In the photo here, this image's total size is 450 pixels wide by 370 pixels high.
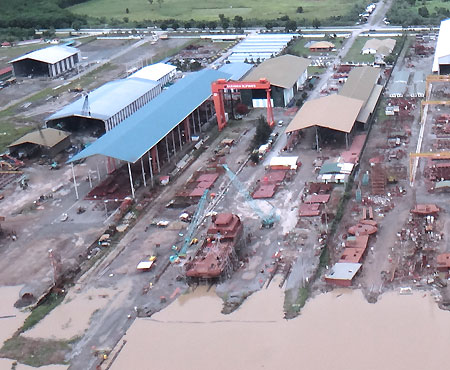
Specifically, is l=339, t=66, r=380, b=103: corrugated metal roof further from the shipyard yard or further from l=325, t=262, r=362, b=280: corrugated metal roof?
l=325, t=262, r=362, b=280: corrugated metal roof

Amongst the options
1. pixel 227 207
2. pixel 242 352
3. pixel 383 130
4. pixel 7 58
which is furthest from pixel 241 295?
pixel 7 58

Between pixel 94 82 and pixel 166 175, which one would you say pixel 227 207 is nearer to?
pixel 166 175

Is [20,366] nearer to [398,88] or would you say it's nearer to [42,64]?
[398,88]

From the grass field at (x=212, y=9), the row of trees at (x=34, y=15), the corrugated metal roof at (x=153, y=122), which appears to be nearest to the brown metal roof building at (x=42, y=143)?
the corrugated metal roof at (x=153, y=122)

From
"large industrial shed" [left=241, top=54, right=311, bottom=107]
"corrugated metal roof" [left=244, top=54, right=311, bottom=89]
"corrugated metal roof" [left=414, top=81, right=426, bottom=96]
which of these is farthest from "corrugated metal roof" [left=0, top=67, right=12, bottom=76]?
"corrugated metal roof" [left=414, top=81, right=426, bottom=96]

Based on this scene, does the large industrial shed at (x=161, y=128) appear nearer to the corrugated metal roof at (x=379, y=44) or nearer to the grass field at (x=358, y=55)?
the grass field at (x=358, y=55)
